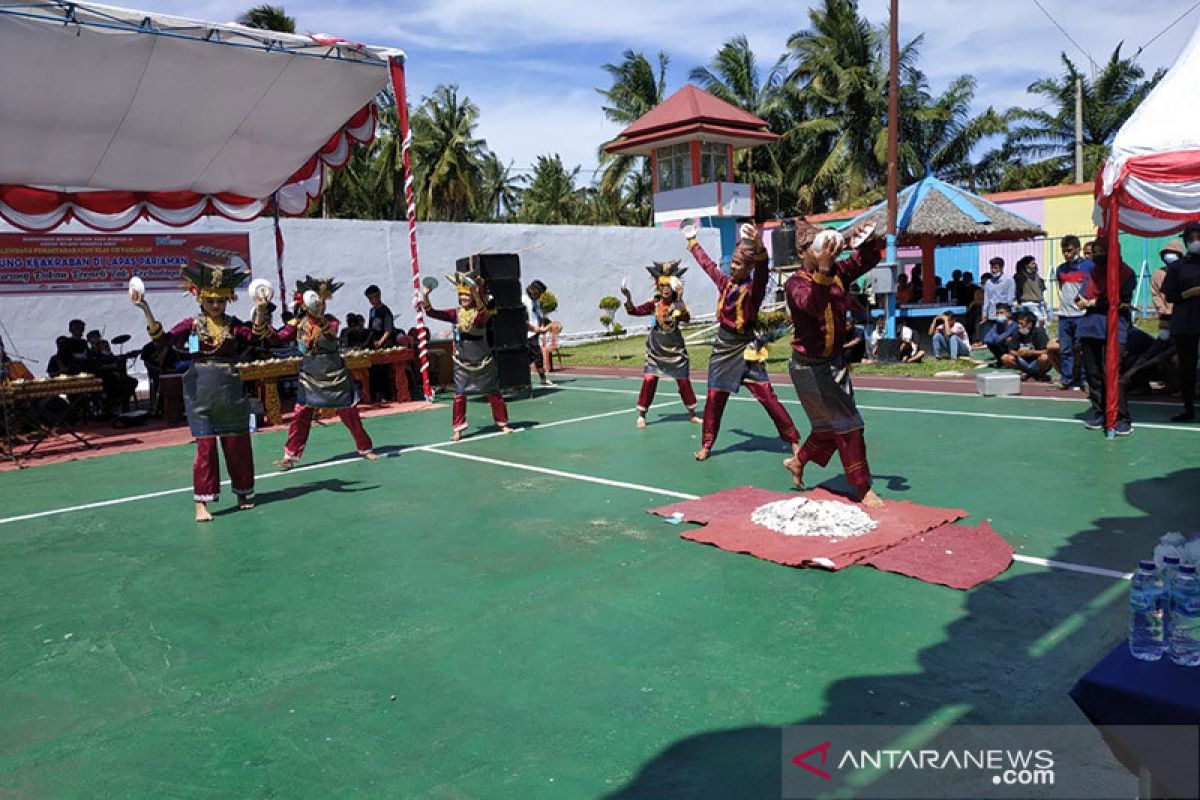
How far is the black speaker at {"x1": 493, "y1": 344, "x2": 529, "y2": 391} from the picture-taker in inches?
506

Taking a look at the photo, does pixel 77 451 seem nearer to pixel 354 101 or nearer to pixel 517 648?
pixel 354 101

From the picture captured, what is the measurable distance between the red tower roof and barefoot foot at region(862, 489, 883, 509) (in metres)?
26.4

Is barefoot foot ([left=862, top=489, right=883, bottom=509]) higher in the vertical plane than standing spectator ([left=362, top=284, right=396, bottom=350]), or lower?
lower

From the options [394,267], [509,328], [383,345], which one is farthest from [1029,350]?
[394,267]

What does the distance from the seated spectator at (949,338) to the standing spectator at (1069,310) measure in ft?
12.6

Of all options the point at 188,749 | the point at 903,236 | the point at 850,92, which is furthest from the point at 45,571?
the point at 850,92

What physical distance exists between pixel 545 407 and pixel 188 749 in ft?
30.0

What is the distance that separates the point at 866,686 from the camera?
140 inches

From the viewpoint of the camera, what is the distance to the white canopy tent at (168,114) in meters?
9.80

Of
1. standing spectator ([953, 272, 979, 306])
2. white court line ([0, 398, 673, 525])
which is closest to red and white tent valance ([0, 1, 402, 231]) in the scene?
white court line ([0, 398, 673, 525])

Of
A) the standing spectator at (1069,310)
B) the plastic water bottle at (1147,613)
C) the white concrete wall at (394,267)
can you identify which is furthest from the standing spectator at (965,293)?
the plastic water bottle at (1147,613)

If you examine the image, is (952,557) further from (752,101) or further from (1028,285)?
(752,101)

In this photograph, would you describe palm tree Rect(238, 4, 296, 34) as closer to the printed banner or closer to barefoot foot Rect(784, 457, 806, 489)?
the printed banner

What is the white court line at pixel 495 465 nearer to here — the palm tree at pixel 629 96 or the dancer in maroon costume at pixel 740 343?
the dancer in maroon costume at pixel 740 343
